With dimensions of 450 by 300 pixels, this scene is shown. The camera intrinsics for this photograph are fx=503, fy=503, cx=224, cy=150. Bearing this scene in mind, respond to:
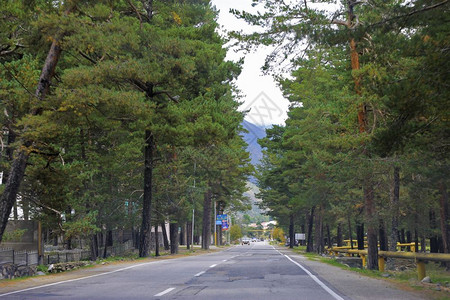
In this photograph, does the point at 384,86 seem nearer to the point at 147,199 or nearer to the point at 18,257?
the point at 18,257

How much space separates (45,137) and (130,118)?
8.27 metres

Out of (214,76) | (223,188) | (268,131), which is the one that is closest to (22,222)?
(214,76)

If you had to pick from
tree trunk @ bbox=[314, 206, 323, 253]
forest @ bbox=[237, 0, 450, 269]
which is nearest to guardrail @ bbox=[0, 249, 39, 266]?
forest @ bbox=[237, 0, 450, 269]

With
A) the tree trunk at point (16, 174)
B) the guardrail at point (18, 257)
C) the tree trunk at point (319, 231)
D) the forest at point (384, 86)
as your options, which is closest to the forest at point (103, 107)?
the tree trunk at point (16, 174)

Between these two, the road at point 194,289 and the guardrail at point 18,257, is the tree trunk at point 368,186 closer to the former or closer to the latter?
the road at point 194,289

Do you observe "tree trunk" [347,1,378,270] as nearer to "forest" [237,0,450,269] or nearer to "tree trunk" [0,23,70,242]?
"forest" [237,0,450,269]

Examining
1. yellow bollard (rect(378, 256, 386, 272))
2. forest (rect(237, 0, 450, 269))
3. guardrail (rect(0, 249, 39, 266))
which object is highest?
forest (rect(237, 0, 450, 269))

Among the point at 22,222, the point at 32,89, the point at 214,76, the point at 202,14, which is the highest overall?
the point at 202,14

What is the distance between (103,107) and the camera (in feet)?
62.7

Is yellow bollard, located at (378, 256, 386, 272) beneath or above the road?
beneath

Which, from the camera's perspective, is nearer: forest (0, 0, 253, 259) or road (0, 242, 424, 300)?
road (0, 242, 424, 300)

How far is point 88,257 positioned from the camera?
3142 cm

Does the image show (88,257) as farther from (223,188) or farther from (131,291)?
(223,188)

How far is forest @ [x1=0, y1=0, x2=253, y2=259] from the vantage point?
17.3 m
